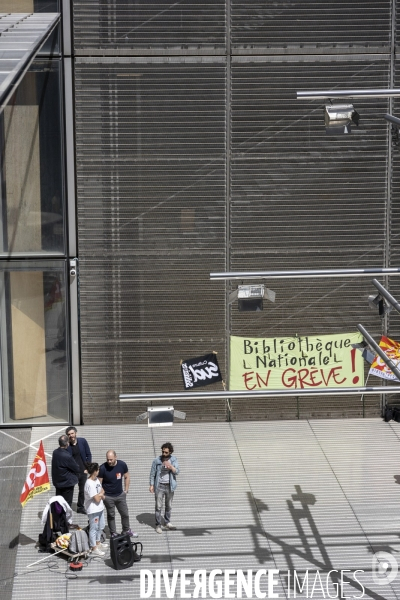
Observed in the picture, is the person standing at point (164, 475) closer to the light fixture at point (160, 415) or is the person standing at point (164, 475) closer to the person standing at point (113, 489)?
the person standing at point (113, 489)

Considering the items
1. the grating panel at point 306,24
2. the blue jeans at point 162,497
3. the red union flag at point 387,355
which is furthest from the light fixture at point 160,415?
the grating panel at point 306,24

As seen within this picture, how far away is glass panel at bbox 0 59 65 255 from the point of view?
683 inches

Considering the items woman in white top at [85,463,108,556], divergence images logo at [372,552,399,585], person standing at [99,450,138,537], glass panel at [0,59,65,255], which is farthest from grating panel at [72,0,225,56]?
divergence images logo at [372,552,399,585]

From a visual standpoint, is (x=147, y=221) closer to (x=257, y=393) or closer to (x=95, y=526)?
(x=95, y=526)

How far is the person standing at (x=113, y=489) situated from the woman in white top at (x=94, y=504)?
0.16m

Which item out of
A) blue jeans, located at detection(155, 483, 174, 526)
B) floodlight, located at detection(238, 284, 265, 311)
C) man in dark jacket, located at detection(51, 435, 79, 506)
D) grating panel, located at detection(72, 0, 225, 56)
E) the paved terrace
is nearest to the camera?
floodlight, located at detection(238, 284, 265, 311)

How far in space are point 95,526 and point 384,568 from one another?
149 inches

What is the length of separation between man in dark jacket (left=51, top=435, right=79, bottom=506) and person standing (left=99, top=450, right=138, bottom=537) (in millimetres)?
710

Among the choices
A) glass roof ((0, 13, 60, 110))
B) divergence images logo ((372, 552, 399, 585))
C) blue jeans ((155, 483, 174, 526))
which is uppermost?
glass roof ((0, 13, 60, 110))

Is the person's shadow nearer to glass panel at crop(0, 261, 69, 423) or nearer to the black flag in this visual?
the black flag

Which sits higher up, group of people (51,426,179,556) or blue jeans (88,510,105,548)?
group of people (51,426,179,556)

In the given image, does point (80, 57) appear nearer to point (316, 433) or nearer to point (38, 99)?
point (38, 99)

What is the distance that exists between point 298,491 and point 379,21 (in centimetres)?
795

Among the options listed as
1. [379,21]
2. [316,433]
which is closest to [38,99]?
[379,21]
